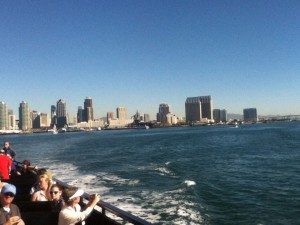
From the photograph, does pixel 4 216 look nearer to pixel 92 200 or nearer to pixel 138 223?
pixel 92 200

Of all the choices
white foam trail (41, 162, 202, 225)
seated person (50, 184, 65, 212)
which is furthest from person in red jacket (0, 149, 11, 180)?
white foam trail (41, 162, 202, 225)

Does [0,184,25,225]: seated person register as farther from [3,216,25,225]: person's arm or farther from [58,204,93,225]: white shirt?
[58,204,93,225]: white shirt

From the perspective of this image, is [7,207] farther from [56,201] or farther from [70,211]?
[56,201]

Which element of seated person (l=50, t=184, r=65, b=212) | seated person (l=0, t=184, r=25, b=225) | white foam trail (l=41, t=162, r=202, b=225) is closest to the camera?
seated person (l=0, t=184, r=25, b=225)

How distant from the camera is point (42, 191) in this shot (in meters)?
6.32

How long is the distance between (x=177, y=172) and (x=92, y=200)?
69.4 ft

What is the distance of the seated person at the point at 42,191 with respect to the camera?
20.5 ft

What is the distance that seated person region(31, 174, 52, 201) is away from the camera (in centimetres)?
624

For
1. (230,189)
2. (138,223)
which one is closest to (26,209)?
(138,223)

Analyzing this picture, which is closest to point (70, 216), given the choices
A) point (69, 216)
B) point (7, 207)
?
point (69, 216)

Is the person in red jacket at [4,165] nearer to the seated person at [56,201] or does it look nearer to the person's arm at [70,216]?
the seated person at [56,201]

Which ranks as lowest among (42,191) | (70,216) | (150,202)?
(150,202)

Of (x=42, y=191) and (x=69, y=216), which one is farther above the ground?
(x=69, y=216)

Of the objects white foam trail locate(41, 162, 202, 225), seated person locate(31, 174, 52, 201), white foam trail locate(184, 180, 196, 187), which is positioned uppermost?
seated person locate(31, 174, 52, 201)
